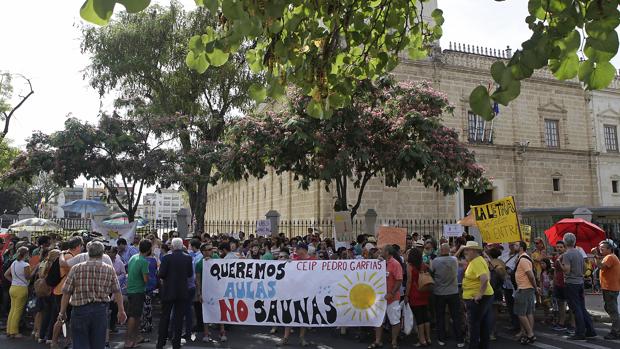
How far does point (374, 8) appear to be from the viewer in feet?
16.1

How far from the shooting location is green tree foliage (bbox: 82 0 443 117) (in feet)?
11.6

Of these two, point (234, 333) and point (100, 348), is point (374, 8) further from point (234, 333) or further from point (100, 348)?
point (234, 333)

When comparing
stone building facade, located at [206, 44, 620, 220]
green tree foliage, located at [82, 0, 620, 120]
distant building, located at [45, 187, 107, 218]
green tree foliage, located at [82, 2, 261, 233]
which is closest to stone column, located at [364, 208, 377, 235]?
stone building facade, located at [206, 44, 620, 220]

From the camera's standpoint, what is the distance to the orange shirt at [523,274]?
8.64m

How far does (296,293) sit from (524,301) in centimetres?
410

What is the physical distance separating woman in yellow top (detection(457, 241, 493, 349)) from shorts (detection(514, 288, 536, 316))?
1.40 metres

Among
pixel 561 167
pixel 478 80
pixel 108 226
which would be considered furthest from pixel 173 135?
pixel 561 167

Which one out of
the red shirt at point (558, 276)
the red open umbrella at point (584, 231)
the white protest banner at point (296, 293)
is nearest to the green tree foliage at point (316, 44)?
the white protest banner at point (296, 293)

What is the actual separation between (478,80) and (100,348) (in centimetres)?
2362

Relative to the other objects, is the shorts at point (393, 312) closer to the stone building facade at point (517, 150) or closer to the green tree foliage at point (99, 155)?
the green tree foliage at point (99, 155)

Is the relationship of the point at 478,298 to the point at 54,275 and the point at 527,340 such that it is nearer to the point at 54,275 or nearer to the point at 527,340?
the point at 527,340

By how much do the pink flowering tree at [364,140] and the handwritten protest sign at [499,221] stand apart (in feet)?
7.82

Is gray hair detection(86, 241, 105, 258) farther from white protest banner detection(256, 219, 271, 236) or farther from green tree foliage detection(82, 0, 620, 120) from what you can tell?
white protest banner detection(256, 219, 271, 236)

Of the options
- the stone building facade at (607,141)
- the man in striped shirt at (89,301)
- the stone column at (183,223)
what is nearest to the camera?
the man in striped shirt at (89,301)
